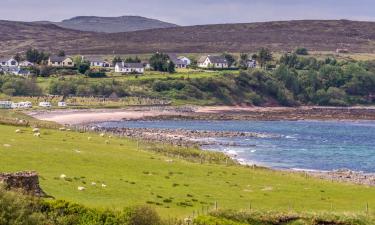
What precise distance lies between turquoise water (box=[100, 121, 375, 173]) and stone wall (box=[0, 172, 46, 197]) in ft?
131

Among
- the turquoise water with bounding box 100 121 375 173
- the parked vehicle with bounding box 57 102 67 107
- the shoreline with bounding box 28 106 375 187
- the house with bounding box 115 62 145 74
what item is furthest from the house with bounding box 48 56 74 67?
the turquoise water with bounding box 100 121 375 173

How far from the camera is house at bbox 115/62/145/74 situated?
611ft

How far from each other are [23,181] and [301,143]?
2873 inches

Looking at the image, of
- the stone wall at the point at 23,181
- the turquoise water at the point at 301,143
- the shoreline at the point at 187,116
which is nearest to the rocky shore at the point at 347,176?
the shoreline at the point at 187,116

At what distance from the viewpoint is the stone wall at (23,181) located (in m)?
31.4

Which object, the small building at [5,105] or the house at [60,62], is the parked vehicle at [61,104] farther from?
the house at [60,62]

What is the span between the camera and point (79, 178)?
44.2m

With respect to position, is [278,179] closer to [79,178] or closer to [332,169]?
[79,178]

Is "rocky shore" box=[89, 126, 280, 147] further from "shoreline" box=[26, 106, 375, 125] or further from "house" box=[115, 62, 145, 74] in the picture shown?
"house" box=[115, 62, 145, 74]

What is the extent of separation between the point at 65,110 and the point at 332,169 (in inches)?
2630

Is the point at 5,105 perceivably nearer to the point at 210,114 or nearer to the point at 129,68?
the point at 210,114

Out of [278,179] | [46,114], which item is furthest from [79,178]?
[46,114]

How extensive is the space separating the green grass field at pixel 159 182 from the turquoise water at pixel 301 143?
18.4 m

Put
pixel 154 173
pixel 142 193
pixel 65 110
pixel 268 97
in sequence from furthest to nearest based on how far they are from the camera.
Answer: pixel 268 97 < pixel 65 110 < pixel 154 173 < pixel 142 193
